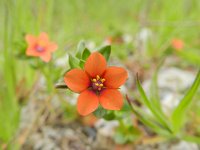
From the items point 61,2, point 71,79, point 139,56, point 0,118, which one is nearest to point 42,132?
point 0,118

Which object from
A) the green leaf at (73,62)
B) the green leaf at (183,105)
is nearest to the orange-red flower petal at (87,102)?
the green leaf at (73,62)

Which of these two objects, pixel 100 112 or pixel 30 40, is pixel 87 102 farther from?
pixel 30 40

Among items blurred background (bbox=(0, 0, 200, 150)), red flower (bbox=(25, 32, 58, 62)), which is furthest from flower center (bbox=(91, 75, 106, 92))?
red flower (bbox=(25, 32, 58, 62))

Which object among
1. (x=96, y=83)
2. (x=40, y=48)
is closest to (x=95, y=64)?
(x=96, y=83)

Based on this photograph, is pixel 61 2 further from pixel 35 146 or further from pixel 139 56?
pixel 35 146

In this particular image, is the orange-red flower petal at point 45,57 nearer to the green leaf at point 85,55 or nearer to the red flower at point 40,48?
the red flower at point 40,48
